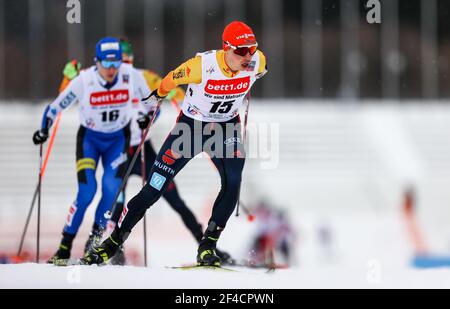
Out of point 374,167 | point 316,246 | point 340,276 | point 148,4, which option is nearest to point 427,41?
point 374,167

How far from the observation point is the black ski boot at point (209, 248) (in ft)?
23.0

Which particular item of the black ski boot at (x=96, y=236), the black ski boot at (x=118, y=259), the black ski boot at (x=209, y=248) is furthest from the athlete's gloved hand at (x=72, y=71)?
the black ski boot at (x=209, y=248)

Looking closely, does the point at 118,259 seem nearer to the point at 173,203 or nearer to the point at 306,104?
the point at 173,203

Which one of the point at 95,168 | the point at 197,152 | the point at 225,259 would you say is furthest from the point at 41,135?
the point at 225,259

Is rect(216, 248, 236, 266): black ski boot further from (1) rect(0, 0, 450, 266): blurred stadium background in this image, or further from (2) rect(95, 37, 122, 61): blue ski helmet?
(1) rect(0, 0, 450, 266): blurred stadium background

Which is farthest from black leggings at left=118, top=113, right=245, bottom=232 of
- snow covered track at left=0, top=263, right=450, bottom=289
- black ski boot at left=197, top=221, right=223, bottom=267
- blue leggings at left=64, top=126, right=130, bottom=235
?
blue leggings at left=64, top=126, right=130, bottom=235

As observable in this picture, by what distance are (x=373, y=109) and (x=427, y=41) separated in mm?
2594

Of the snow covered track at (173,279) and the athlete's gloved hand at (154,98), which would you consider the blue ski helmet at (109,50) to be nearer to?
the athlete's gloved hand at (154,98)

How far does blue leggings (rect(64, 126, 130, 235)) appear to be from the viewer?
7.79 meters

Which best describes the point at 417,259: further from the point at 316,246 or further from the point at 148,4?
the point at 148,4

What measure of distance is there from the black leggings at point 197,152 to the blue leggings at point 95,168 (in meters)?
0.92

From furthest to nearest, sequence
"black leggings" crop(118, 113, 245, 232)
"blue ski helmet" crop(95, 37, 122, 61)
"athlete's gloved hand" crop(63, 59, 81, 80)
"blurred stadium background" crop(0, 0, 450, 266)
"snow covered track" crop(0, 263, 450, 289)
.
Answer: "blurred stadium background" crop(0, 0, 450, 266) → "athlete's gloved hand" crop(63, 59, 81, 80) → "blue ski helmet" crop(95, 37, 122, 61) → "black leggings" crop(118, 113, 245, 232) → "snow covered track" crop(0, 263, 450, 289)

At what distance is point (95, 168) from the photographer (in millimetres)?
7895

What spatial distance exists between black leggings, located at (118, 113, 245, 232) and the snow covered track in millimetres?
556
